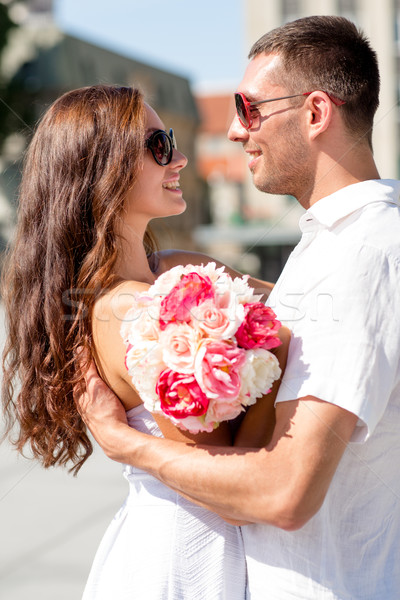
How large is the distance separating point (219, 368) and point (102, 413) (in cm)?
54

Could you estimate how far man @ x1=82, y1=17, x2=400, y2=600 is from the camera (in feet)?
4.92

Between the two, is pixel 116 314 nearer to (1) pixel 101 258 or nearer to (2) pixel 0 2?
(1) pixel 101 258

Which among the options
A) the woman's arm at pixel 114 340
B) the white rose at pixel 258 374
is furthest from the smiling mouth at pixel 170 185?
the white rose at pixel 258 374

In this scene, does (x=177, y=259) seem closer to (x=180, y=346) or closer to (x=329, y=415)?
(x=180, y=346)

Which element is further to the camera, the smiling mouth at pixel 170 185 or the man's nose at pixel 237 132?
the smiling mouth at pixel 170 185

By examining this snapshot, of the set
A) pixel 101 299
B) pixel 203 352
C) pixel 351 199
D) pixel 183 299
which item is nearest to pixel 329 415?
pixel 203 352

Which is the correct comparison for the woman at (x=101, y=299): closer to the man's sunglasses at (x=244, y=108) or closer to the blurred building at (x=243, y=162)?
the man's sunglasses at (x=244, y=108)

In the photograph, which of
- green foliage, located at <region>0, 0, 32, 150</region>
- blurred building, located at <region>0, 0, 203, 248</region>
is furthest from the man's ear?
blurred building, located at <region>0, 0, 203, 248</region>

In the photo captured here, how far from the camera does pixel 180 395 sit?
1587 millimetres

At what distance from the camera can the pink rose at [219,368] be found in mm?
1555

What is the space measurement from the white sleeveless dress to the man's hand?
0.25ft

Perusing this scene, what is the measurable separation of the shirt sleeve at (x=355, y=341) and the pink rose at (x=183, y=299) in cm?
26

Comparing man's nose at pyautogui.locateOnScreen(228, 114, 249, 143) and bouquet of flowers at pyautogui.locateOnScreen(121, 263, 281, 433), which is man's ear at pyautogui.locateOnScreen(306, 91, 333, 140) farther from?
bouquet of flowers at pyautogui.locateOnScreen(121, 263, 281, 433)

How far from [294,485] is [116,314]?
73 cm
